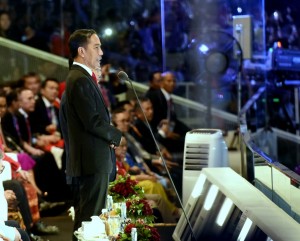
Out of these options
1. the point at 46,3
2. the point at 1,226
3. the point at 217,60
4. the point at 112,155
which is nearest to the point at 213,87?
the point at 217,60

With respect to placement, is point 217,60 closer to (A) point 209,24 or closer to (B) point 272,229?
(A) point 209,24

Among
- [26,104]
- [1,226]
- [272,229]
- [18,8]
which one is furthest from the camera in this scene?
[18,8]

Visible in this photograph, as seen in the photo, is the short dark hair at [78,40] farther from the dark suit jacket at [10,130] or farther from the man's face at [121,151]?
the dark suit jacket at [10,130]

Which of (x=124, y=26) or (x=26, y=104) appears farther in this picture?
(x=124, y=26)

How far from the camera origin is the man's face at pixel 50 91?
28.3 feet

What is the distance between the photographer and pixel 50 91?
8.63 metres

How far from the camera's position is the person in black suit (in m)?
5.14

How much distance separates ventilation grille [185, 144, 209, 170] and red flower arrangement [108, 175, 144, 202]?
6.17 ft

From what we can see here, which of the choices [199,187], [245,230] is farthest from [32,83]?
[245,230]

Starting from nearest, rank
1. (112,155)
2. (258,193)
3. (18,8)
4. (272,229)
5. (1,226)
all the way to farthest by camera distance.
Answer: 1. (272,229)
2. (1,226)
3. (258,193)
4. (112,155)
5. (18,8)

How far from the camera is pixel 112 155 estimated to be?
5.33m

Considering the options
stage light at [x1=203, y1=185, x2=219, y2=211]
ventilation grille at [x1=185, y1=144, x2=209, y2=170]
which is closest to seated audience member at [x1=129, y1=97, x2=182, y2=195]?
ventilation grille at [x1=185, y1=144, x2=209, y2=170]

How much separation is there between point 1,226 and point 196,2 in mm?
5533

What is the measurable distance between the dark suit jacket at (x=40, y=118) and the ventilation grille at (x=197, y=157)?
6.21ft
